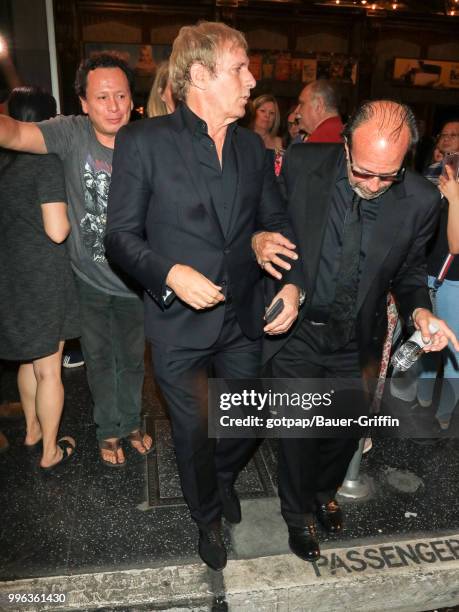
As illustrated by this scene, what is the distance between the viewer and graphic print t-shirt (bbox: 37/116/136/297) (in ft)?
8.64

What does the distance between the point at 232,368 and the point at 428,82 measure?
11.9 metres

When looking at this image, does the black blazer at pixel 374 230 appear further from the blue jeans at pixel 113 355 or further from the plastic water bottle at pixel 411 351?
the blue jeans at pixel 113 355

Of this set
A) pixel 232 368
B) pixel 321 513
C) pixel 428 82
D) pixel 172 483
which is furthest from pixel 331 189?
pixel 428 82

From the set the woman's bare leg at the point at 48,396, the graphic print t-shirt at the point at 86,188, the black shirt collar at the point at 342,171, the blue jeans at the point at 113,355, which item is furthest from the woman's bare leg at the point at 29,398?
the black shirt collar at the point at 342,171

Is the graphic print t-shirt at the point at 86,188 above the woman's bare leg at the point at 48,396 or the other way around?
above

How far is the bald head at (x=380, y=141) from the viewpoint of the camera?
6.80 ft

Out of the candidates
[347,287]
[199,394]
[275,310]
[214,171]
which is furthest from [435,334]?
[214,171]

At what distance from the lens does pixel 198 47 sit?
2016mm

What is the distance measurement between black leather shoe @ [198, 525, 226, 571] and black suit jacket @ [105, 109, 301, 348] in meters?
0.95

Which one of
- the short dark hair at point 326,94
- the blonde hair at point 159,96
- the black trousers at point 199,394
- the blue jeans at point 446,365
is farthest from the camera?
the short dark hair at point 326,94

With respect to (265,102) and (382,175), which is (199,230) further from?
(265,102)

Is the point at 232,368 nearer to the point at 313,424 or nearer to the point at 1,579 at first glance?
the point at 313,424

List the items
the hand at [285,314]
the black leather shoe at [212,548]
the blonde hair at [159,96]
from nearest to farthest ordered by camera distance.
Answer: the hand at [285,314], the black leather shoe at [212,548], the blonde hair at [159,96]

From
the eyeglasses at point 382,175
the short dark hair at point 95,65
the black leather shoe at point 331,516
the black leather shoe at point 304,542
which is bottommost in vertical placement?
the black leather shoe at point 331,516
